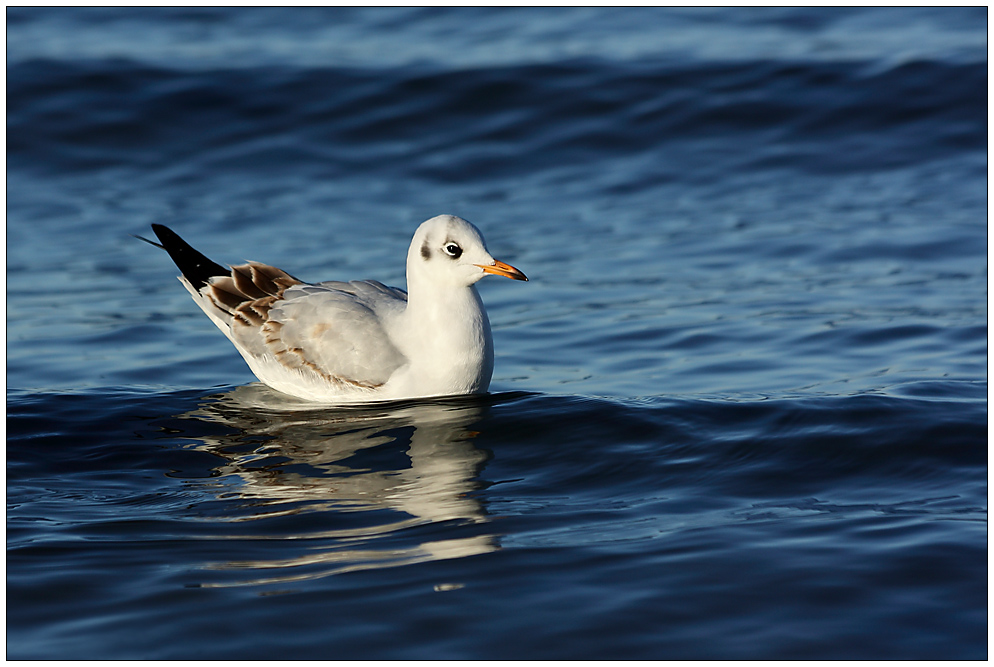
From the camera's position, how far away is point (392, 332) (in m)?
6.78

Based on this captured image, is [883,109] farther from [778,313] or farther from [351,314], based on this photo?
[351,314]

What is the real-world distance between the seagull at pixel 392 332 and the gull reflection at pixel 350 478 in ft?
0.44

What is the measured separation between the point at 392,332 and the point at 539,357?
150 cm

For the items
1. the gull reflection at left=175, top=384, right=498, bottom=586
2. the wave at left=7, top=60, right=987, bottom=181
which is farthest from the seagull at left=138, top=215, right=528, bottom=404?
the wave at left=7, top=60, right=987, bottom=181

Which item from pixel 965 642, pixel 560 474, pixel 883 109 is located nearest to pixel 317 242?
pixel 560 474

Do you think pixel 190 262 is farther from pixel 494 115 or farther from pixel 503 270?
pixel 494 115

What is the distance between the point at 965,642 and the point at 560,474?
213 cm

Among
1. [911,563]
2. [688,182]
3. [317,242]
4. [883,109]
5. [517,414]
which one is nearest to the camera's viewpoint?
[911,563]

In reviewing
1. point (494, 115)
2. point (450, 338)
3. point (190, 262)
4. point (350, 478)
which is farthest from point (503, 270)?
point (494, 115)

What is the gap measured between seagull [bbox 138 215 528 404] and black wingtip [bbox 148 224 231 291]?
721 millimetres

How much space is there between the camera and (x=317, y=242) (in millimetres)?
11070

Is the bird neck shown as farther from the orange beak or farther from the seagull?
the orange beak

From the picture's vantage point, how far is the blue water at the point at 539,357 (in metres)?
4.09

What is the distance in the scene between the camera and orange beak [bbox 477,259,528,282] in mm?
6184
